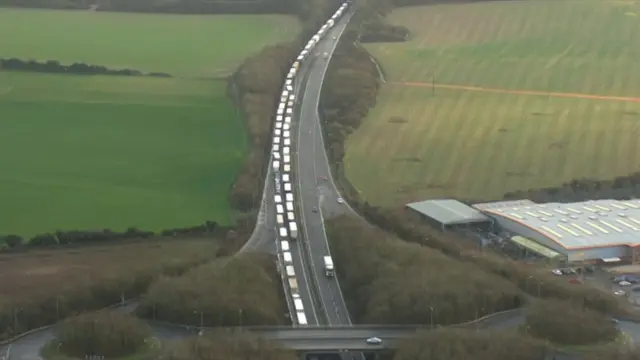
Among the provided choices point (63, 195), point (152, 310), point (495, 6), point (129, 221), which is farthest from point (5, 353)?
point (495, 6)

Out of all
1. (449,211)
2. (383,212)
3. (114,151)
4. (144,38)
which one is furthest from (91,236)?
(144,38)

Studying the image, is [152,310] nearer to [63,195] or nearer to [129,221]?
[129,221]

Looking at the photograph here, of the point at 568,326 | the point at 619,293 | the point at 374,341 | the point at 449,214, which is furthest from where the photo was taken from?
the point at 449,214

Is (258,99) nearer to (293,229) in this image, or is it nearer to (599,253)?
(293,229)

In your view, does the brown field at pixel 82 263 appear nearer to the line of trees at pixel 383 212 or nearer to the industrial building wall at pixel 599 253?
the line of trees at pixel 383 212

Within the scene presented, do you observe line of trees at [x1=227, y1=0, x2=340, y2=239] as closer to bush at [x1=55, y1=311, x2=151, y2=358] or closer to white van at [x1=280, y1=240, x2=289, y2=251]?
white van at [x1=280, y1=240, x2=289, y2=251]

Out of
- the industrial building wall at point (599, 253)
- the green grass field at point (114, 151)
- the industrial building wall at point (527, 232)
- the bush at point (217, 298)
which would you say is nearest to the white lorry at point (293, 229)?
the green grass field at point (114, 151)
